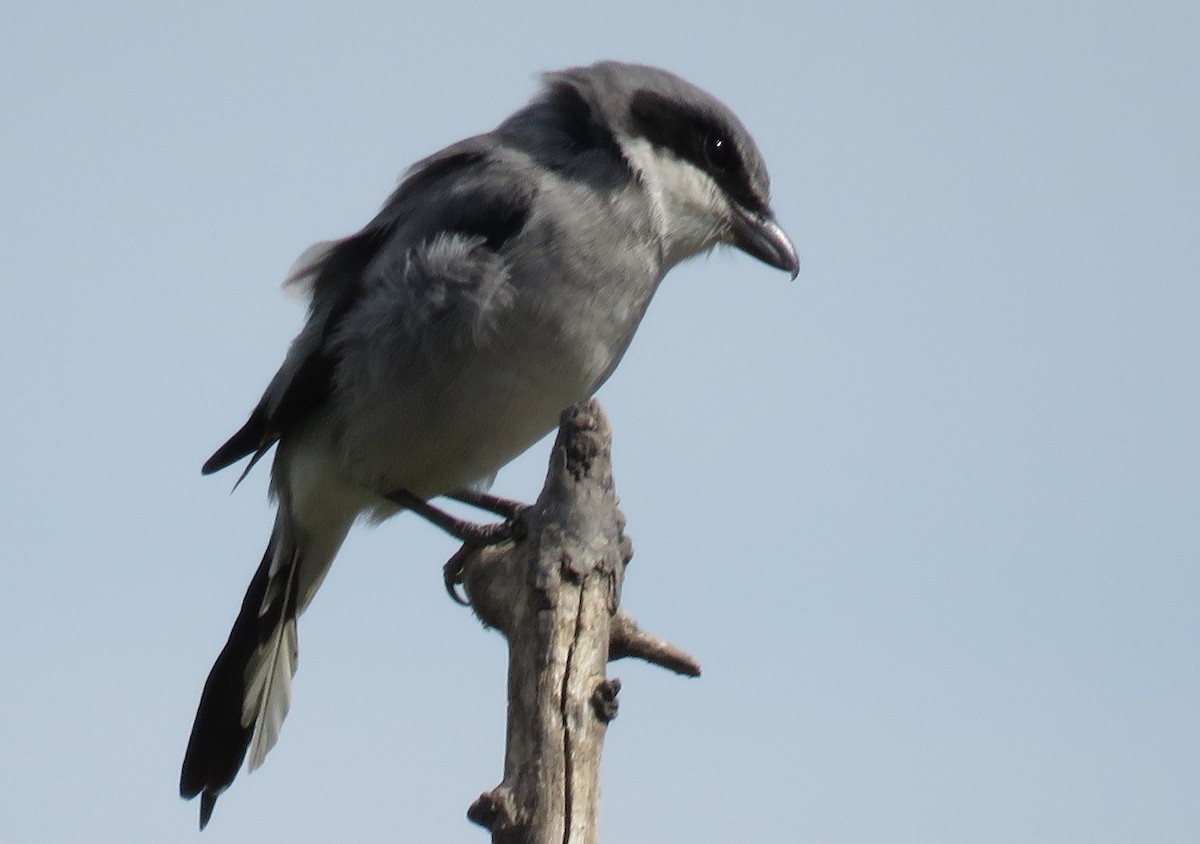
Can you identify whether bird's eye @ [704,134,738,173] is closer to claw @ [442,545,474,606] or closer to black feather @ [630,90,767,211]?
black feather @ [630,90,767,211]

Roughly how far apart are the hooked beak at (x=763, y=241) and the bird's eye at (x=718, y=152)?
0.17m

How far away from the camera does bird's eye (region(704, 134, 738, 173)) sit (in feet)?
19.6

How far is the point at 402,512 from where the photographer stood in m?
5.70

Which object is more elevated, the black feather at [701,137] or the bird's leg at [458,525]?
the black feather at [701,137]

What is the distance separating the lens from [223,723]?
5770mm

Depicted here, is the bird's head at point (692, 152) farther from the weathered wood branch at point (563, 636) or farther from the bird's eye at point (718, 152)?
the weathered wood branch at point (563, 636)

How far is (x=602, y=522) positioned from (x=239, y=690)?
2.52 metres

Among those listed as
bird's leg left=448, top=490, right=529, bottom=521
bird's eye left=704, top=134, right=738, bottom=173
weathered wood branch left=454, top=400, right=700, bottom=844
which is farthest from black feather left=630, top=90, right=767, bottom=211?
weathered wood branch left=454, top=400, right=700, bottom=844

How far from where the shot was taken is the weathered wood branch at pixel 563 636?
3.32 meters

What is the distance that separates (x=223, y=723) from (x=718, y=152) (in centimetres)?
278

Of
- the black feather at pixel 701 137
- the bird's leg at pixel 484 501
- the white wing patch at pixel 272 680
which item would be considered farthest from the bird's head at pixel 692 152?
the white wing patch at pixel 272 680

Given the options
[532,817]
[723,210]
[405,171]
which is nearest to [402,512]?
[405,171]

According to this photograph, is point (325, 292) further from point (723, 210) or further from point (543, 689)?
point (543, 689)

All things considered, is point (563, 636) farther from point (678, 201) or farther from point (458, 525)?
point (678, 201)
